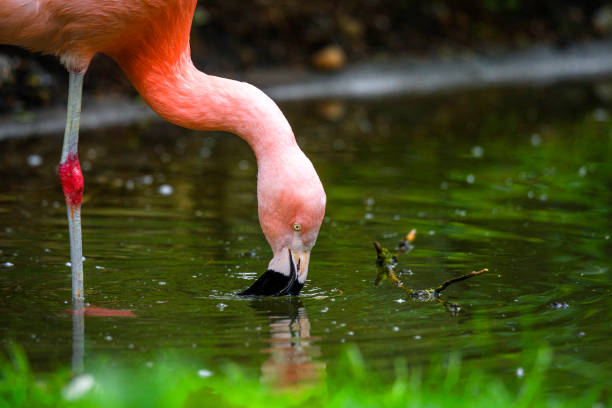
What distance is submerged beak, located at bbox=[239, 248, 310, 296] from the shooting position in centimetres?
487

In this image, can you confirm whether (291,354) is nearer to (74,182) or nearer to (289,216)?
(289,216)

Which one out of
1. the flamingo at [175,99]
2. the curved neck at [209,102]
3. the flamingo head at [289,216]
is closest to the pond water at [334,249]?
the flamingo head at [289,216]

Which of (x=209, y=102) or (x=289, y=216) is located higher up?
(x=209, y=102)

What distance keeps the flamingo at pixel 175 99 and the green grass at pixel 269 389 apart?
102 cm

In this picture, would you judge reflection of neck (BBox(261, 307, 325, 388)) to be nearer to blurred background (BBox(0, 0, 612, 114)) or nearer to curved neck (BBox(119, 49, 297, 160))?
curved neck (BBox(119, 49, 297, 160))

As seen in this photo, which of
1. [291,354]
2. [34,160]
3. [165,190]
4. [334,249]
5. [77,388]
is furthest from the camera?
[34,160]

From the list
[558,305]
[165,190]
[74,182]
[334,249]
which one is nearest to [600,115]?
[165,190]

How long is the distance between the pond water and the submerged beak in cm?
8

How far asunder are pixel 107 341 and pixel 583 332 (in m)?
2.11

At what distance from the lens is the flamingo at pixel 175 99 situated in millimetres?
4809

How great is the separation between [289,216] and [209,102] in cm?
78

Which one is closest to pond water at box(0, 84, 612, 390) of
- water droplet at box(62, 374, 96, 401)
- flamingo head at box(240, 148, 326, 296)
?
flamingo head at box(240, 148, 326, 296)

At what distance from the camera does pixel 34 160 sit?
Result: 28.5 feet

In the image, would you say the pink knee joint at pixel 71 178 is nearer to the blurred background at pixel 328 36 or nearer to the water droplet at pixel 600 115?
the blurred background at pixel 328 36
